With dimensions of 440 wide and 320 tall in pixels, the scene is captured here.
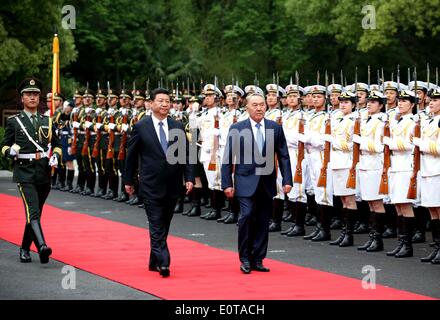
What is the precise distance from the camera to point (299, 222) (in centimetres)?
1647

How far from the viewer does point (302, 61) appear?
180 ft

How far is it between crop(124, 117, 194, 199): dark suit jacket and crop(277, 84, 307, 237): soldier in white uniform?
3920 millimetres

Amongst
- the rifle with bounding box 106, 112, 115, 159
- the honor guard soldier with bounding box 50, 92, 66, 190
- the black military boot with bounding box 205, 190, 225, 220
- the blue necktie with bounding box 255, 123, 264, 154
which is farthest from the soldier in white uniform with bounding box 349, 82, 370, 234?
the honor guard soldier with bounding box 50, 92, 66, 190

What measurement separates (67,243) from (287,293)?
4.92 meters

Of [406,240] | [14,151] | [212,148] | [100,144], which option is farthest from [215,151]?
[14,151]

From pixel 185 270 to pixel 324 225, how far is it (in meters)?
3.45

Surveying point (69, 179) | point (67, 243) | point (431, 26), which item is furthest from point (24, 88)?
point (431, 26)

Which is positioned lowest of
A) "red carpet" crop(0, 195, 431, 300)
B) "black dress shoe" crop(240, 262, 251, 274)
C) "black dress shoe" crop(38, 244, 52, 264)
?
"red carpet" crop(0, 195, 431, 300)

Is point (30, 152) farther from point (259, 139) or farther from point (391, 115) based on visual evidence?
point (391, 115)

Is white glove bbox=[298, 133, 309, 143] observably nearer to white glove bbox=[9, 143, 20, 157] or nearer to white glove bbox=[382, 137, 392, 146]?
white glove bbox=[382, 137, 392, 146]

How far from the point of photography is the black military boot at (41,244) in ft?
42.3

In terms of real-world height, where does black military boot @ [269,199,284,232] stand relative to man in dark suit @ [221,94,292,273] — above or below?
below

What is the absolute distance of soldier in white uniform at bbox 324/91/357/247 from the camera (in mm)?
15109
